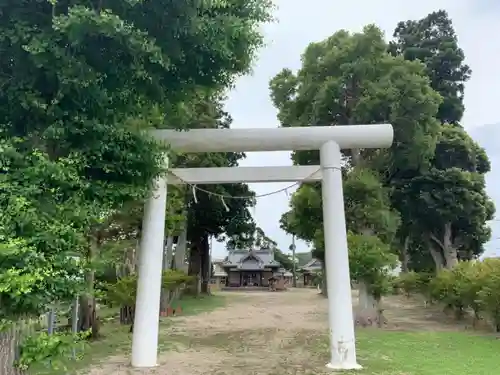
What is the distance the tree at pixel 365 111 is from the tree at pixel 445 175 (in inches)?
101

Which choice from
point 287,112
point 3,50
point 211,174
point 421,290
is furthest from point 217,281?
point 3,50

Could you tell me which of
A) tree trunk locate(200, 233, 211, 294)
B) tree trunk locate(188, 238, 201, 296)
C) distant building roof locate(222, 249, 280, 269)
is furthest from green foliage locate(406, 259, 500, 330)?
distant building roof locate(222, 249, 280, 269)

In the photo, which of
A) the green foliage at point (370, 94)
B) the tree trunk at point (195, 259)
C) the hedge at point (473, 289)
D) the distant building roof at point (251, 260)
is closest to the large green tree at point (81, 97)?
the green foliage at point (370, 94)

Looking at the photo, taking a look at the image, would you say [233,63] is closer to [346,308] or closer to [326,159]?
[326,159]

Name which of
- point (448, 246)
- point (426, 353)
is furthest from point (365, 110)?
point (448, 246)

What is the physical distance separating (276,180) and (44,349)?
4722mm

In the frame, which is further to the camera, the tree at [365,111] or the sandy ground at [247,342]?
the tree at [365,111]

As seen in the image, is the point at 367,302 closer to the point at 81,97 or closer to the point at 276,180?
the point at 276,180

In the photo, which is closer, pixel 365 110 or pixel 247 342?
pixel 247 342

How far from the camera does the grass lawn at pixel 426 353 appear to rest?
7.30 metres

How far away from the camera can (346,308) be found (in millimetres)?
7277

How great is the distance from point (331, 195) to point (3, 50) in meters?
5.14

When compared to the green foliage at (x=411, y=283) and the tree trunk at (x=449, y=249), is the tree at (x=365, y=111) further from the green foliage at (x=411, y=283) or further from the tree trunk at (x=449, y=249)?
the green foliage at (x=411, y=283)

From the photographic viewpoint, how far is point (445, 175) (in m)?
17.7
